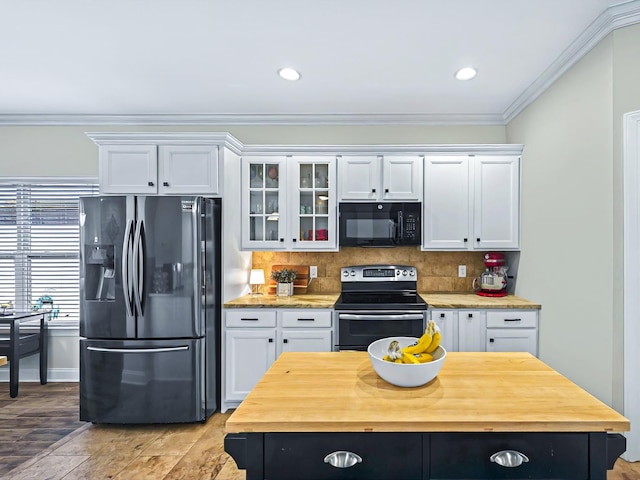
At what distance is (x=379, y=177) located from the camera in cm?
346

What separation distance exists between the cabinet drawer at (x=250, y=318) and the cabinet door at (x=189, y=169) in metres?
1.04

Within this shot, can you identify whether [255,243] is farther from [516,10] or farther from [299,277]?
[516,10]

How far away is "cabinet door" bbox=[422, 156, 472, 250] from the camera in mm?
3430

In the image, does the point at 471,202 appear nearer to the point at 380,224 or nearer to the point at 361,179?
the point at 380,224

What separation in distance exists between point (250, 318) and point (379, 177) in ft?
5.72

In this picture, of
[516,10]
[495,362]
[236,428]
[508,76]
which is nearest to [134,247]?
[236,428]

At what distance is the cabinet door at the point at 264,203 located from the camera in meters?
3.45

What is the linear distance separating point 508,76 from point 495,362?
7.53 feet

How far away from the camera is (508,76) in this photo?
282 cm

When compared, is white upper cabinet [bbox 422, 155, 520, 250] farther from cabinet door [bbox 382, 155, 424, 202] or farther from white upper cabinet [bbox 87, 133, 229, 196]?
white upper cabinet [bbox 87, 133, 229, 196]

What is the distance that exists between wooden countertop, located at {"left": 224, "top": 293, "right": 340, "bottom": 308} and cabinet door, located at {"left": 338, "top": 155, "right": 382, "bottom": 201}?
0.97 metres

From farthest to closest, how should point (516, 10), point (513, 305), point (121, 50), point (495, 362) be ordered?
1. point (513, 305)
2. point (121, 50)
3. point (516, 10)
4. point (495, 362)

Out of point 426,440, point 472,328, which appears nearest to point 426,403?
point 426,440

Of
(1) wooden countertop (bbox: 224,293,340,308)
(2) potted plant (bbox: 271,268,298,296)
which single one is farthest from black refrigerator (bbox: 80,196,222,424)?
(2) potted plant (bbox: 271,268,298,296)
